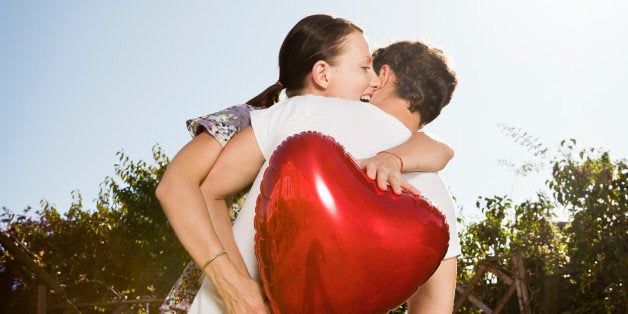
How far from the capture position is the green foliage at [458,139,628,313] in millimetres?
7254

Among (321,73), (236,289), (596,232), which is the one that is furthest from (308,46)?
(596,232)

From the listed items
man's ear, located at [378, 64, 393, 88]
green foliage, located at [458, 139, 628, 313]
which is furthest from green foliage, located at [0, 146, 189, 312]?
man's ear, located at [378, 64, 393, 88]

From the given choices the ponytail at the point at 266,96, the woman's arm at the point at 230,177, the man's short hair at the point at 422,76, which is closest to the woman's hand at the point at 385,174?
the woman's arm at the point at 230,177

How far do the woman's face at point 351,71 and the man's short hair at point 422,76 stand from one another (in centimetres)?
28

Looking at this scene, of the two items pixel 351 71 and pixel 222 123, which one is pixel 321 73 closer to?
pixel 351 71

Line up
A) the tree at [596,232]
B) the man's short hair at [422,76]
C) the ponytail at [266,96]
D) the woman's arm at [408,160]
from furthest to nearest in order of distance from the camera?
the tree at [596,232], the man's short hair at [422,76], the ponytail at [266,96], the woman's arm at [408,160]

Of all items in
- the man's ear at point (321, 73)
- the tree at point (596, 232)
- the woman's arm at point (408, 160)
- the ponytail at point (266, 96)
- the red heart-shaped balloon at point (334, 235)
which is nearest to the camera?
the red heart-shaped balloon at point (334, 235)

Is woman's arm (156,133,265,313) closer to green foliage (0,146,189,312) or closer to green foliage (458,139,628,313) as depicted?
green foliage (458,139,628,313)

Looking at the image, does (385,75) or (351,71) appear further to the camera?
(385,75)

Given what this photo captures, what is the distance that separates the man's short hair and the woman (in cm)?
14

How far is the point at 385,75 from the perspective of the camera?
2080 millimetres

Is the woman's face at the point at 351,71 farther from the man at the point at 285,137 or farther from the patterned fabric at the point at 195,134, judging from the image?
the patterned fabric at the point at 195,134

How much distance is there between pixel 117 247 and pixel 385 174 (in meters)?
14.2

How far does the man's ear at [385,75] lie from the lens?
205 cm
